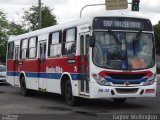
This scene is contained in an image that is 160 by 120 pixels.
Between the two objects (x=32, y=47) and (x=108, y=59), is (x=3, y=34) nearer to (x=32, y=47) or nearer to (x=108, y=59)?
(x=32, y=47)

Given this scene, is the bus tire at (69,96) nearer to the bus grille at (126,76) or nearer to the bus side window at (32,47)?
the bus grille at (126,76)

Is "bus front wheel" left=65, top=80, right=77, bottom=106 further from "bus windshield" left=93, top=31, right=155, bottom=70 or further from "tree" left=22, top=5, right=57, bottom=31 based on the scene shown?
"tree" left=22, top=5, right=57, bottom=31

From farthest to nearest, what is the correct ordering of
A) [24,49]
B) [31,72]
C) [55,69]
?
[24,49]
[31,72]
[55,69]

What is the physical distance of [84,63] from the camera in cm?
1648

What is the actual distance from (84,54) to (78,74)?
2.42ft

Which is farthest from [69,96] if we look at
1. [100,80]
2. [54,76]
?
[100,80]

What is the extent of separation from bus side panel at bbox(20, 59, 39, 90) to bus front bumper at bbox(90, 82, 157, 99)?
624 centimetres

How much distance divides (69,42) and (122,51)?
2.49m

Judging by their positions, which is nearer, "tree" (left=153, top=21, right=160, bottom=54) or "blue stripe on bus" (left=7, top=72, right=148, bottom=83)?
"blue stripe on bus" (left=7, top=72, right=148, bottom=83)

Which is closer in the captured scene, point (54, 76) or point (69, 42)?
point (69, 42)

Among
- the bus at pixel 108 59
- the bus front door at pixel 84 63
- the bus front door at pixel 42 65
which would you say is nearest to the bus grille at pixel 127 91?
the bus at pixel 108 59

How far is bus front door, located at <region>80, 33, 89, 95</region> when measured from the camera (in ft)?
53.5

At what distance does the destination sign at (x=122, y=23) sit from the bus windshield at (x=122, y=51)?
188 millimetres

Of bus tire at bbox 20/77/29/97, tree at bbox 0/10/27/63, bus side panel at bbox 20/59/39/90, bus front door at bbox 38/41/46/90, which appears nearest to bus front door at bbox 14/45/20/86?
bus tire at bbox 20/77/29/97
